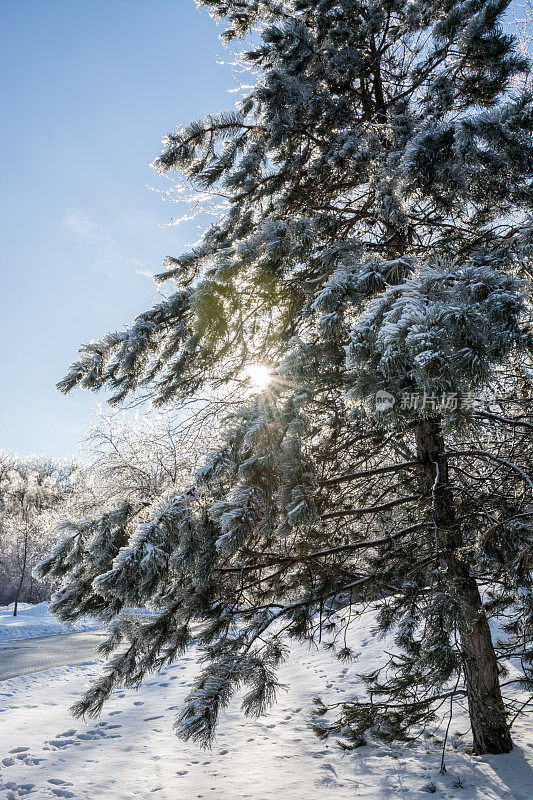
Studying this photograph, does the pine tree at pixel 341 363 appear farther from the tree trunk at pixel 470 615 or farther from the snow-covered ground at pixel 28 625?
the snow-covered ground at pixel 28 625

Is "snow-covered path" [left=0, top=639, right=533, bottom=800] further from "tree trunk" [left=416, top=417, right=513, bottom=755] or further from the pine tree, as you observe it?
the pine tree

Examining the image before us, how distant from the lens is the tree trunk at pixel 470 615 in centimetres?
314

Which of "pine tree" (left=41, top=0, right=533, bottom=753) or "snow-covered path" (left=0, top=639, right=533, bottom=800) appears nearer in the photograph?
"pine tree" (left=41, top=0, right=533, bottom=753)

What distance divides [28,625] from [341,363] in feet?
65.7

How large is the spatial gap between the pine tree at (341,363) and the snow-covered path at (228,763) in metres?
0.41

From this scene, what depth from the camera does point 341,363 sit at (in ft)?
10.3

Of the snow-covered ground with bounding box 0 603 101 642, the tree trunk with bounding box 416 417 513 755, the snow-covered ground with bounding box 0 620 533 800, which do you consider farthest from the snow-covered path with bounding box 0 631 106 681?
the tree trunk with bounding box 416 417 513 755

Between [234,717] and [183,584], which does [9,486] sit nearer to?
[234,717]

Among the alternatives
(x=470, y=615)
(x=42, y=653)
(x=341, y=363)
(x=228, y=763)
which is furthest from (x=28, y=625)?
(x=341, y=363)

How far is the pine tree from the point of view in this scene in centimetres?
212

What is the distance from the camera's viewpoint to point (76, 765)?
426 cm

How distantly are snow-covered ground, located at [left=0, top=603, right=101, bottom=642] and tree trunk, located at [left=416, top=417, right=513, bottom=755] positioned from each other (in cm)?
1436

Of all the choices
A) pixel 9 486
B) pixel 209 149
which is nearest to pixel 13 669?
pixel 209 149

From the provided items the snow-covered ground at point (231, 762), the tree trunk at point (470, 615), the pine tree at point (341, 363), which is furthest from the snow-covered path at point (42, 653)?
the tree trunk at point (470, 615)
